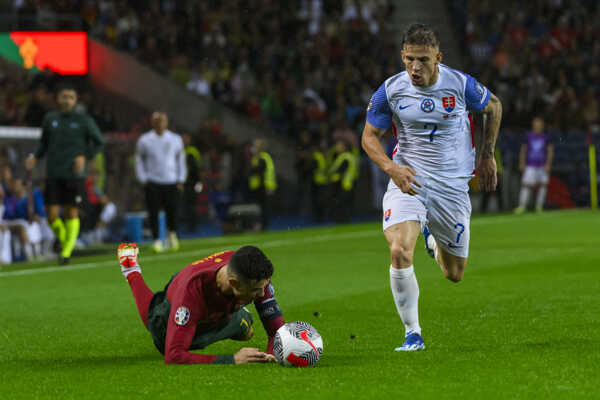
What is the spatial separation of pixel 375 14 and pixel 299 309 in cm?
2525

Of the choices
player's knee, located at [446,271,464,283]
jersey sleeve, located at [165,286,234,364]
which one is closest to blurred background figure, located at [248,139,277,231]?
player's knee, located at [446,271,464,283]

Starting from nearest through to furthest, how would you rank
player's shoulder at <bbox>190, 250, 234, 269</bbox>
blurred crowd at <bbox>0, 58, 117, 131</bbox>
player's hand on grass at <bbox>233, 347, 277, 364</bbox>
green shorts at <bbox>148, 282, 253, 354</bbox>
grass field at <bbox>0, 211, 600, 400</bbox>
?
grass field at <bbox>0, 211, 600, 400</bbox>, player's hand on grass at <bbox>233, 347, 277, 364</bbox>, player's shoulder at <bbox>190, 250, 234, 269</bbox>, green shorts at <bbox>148, 282, 253, 354</bbox>, blurred crowd at <bbox>0, 58, 117, 131</bbox>

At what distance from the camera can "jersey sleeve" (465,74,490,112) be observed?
8172mm

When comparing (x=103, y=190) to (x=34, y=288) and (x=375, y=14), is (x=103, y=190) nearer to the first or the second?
(x=34, y=288)

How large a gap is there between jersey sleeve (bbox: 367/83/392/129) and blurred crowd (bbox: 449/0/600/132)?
22997mm

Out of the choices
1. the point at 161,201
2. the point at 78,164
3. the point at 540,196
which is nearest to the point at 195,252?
the point at 161,201

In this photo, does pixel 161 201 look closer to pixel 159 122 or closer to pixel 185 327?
pixel 159 122

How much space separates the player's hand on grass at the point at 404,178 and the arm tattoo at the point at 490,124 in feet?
2.73

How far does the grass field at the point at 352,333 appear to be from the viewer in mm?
6363

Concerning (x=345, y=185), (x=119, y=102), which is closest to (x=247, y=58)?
(x=119, y=102)

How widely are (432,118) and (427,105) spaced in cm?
12

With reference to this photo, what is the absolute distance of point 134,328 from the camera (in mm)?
9406

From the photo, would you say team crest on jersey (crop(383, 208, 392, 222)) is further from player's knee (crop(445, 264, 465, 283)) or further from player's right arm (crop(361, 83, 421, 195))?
player's knee (crop(445, 264, 465, 283))

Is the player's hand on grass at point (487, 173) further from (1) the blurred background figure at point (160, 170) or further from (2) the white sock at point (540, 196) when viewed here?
(2) the white sock at point (540, 196)
